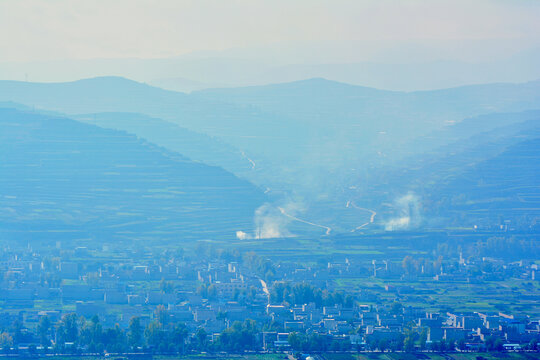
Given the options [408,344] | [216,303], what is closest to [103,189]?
[216,303]

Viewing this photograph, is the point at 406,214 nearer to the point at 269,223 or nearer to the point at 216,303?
the point at 269,223

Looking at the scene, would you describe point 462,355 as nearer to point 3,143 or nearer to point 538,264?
point 538,264

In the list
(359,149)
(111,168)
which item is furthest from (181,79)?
(111,168)

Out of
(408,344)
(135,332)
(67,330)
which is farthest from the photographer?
(408,344)

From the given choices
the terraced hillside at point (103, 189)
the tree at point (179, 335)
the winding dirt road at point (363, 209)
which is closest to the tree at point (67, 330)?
the tree at point (179, 335)

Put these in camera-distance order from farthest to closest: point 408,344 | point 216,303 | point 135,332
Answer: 1. point 216,303
2. point 408,344
3. point 135,332

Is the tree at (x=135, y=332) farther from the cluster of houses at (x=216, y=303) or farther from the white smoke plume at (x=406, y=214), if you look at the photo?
the white smoke plume at (x=406, y=214)
